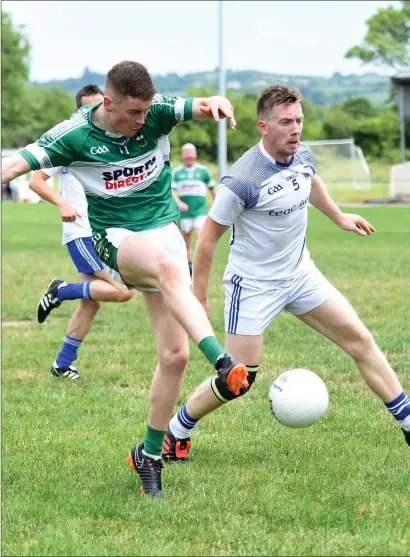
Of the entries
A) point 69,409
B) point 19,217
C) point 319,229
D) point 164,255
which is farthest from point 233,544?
point 19,217

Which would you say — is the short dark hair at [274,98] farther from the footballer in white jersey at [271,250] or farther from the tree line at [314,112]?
the tree line at [314,112]

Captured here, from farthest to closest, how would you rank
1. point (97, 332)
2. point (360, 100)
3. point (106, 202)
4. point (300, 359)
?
point (360, 100)
point (97, 332)
point (300, 359)
point (106, 202)

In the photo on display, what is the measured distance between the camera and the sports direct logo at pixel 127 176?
524 cm

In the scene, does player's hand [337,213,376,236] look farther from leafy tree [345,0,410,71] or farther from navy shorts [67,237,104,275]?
leafy tree [345,0,410,71]

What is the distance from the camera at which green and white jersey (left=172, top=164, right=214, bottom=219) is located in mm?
18781

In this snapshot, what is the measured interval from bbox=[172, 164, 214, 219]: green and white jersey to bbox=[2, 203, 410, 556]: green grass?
27.4ft

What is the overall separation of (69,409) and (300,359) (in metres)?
2.57

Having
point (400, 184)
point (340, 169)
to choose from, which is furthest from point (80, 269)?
point (340, 169)

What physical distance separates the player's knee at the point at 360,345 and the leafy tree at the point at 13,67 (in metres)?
79.7

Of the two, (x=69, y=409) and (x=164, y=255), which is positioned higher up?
(x=164, y=255)

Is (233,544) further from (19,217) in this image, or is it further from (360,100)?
(360,100)

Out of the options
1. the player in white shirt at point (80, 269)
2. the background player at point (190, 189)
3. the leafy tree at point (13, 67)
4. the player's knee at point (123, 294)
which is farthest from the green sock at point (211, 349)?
the leafy tree at point (13, 67)

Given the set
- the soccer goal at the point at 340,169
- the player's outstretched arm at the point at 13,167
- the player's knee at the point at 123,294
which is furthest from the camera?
the soccer goal at the point at 340,169

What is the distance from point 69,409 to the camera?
7211 mm
